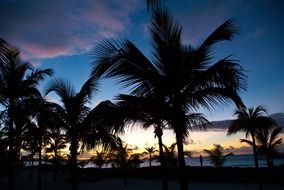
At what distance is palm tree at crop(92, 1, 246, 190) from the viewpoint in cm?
577

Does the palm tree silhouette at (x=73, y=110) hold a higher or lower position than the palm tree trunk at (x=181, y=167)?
higher

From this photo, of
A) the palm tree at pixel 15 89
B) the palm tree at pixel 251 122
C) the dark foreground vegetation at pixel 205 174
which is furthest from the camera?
the dark foreground vegetation at pixel 205 174

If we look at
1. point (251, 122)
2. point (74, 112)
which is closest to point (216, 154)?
point (251, 122)

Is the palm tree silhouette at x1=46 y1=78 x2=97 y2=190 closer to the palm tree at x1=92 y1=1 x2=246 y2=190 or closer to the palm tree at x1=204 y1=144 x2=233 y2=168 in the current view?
the palm tree at x1=92 y1=1 x2=246 y2=190

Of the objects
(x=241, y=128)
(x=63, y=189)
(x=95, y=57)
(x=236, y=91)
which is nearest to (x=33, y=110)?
(x=95, y=57)

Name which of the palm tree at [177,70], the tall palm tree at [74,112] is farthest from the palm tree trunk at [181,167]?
the tall palm tree at [74,112]

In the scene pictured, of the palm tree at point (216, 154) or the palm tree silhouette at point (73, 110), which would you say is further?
the palm tree at point (216, 154)

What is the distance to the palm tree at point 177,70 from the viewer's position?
5766 millimetres

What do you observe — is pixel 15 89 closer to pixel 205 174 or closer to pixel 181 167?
pixel 181 167

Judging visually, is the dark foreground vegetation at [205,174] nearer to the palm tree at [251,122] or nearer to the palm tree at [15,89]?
the palm tree at [251,122]

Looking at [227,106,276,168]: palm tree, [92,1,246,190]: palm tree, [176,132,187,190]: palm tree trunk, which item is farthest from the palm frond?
[227,106,276,168]: palm tree

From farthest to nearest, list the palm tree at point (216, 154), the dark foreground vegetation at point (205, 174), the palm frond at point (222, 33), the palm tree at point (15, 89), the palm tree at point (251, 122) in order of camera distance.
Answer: the palm tree at point (216, 154), the dark foreground vegetation at point (205, 174), the palm tree at point (251, 122), the palm tree at point (15, 89), the palm frond at point (222, 33)

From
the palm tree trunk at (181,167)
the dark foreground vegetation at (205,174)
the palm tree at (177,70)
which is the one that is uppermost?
the palm tree at (177,70)

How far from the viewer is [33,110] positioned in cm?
1055
